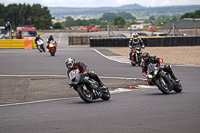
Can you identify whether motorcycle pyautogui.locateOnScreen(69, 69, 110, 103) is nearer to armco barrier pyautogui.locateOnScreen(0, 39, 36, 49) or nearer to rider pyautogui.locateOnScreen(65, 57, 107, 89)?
rider pyautogui.locateOnScreen(65, 57, 107, 89)

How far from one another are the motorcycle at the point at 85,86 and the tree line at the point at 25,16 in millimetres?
171320

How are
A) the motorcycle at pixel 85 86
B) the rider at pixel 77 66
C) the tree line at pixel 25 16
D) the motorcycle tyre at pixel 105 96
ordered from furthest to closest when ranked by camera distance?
the tree line at pixel 25 16
the motorcycle tyre at pixel 105 96
the rider at pixel 77 66
the motorcycle at pixel 85 86

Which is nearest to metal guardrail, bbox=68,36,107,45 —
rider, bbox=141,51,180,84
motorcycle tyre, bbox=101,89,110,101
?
rider, bbox=141,51,180,84

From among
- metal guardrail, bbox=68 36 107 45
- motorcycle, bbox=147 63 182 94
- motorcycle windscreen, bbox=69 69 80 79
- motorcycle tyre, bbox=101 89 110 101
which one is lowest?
metal guardrail, bbox=68 36 107 45

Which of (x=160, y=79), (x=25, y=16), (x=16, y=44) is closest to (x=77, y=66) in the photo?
(x=160, y=79)

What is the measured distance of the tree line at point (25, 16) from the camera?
18225 cm

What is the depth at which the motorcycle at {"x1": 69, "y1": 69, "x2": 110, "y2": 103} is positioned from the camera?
9.84 m

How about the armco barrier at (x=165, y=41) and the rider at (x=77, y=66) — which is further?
the armco barrier at (x=165, y=41)

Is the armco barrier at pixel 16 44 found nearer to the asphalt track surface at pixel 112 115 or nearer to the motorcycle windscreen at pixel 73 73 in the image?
the asphalt track surface at pixel 112 115

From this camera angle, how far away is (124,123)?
7246 mm

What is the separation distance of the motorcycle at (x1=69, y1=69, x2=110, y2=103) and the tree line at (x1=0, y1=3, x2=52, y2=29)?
171320 millimetres

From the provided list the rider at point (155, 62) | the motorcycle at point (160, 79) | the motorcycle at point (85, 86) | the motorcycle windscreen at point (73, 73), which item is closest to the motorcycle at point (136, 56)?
the rider at point (155, 62)

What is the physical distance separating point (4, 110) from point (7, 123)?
1.81 m

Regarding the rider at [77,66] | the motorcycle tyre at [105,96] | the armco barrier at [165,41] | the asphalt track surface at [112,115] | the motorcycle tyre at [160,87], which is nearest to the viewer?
the asphalt track surface at [112,115]
